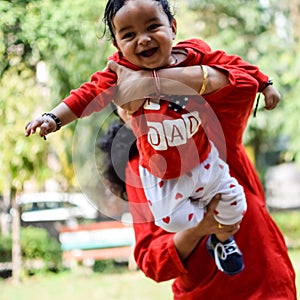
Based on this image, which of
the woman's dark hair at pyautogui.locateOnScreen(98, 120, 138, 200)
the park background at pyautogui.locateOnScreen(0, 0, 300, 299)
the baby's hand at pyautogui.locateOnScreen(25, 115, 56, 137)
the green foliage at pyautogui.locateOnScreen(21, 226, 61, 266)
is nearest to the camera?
the baby's hand at pyautogui.locateOnScreen(25, 115, 56, 137)

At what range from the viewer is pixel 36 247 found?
1.87m

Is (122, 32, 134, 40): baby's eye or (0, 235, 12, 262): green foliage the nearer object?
(122, 32, 134, 40): baby's eye

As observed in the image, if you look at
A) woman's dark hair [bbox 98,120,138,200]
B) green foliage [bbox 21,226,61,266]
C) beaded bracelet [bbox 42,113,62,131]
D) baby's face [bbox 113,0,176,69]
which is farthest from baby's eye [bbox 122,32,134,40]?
green foliage [bbox 21,226,61,266]

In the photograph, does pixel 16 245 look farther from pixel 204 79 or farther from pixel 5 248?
pixel 204 79

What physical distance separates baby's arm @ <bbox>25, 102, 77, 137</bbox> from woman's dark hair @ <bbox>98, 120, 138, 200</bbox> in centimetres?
22

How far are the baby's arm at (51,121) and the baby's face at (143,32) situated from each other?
0.09 metres

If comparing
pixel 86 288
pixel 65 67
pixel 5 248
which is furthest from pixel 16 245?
pixel 65 67

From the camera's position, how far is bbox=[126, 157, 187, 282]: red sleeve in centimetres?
85

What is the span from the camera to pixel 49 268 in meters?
1.89

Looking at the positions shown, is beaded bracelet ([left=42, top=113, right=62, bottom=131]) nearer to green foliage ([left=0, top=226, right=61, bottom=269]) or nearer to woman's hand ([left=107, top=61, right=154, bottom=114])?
woman's hand ([left=107, top=61, right=154, bottom=114])

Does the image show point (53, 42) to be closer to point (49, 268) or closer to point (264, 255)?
point (264, 255)

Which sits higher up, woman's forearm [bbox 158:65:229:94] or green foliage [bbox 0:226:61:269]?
woman's forearm [bbox 158:65:229:94]

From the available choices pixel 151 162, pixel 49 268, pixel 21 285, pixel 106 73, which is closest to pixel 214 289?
pixel 151 162

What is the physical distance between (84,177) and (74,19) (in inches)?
15.2
